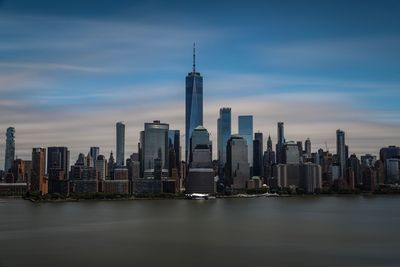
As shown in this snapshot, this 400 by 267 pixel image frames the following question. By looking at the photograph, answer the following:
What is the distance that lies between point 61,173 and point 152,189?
1043 cm

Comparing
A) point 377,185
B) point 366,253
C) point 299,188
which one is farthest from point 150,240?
point 377,185

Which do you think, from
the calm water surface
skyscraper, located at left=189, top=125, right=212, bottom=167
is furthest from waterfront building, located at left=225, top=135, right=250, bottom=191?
the calm water surface

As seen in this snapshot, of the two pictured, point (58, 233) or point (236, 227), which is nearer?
point (58, 233)

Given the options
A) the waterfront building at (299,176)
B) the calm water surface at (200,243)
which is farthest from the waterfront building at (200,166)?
the calm water surface at (200,243)

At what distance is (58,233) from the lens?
17547 mm

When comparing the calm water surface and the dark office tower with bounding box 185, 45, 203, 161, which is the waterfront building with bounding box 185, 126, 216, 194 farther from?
the calm water surface

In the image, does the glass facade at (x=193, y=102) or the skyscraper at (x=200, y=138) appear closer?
the skyscraper at (x=200, y=138)

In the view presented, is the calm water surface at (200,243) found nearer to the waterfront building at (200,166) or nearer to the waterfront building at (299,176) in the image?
the waterfront building at (200,166)

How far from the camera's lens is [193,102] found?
7719 cm

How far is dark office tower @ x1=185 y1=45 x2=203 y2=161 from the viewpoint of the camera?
76.2 metres

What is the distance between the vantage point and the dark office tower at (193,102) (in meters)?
76.2

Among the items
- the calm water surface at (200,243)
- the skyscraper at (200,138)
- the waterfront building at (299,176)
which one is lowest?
the calm water surface at (200,243)

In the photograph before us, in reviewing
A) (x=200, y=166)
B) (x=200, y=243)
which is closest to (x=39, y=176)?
(x=200, y=166)

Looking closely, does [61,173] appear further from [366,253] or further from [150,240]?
[366,253]
